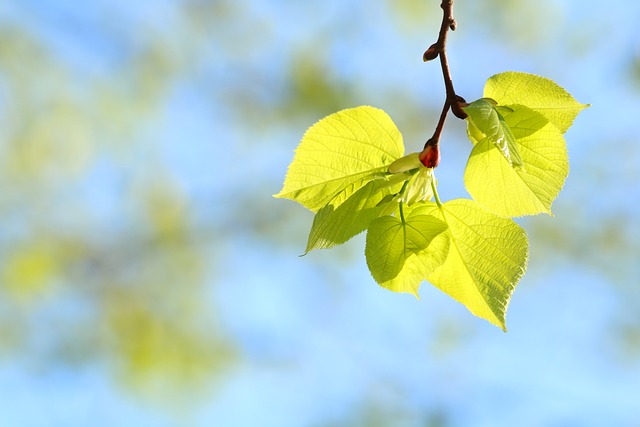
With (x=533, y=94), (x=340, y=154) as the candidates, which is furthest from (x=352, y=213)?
(x=533, y=94)

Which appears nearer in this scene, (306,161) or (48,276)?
(306,161)

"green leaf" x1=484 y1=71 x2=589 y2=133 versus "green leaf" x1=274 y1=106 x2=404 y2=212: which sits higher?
"green leaf" x1=274 y1=106 x2=404 y2=212

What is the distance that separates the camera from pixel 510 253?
0.47m

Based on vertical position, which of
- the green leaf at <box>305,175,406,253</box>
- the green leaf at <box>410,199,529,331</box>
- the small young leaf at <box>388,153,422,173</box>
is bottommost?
the green leaf at <box>410,199,529,331</box>

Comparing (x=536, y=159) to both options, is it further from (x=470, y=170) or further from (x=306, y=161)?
(x=306, y=161)

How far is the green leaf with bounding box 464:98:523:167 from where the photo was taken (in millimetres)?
418

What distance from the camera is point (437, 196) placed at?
1.63 feet

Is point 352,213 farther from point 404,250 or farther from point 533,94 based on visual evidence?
point 533,94

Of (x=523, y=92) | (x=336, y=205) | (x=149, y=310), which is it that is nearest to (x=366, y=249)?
(x=336, y=205)

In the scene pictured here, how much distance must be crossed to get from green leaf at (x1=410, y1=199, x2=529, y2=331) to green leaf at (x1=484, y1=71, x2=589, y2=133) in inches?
3.1

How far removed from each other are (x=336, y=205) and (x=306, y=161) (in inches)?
1.5

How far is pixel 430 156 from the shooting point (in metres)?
0.47

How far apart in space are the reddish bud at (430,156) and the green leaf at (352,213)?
2cm

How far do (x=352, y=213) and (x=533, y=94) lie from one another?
6.0 inches
